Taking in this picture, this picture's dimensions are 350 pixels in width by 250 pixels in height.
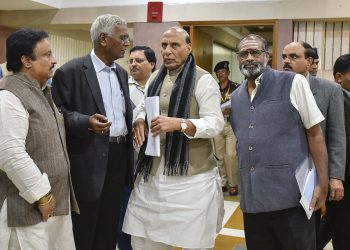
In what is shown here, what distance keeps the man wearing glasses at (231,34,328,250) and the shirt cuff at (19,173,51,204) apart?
3.06 ft

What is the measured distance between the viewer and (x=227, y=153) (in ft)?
17.4

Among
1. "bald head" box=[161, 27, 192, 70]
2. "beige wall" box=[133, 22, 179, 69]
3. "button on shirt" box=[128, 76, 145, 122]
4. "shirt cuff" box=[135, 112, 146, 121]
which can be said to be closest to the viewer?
"bald head" box=[161, 27, 192, 70]

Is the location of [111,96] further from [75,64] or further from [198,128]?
[198,128]

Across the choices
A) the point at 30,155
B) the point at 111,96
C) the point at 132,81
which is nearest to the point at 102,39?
the point at 111,96

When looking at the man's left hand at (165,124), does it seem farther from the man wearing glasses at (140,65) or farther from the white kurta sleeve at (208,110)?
the man wearing glasses at (140,65)

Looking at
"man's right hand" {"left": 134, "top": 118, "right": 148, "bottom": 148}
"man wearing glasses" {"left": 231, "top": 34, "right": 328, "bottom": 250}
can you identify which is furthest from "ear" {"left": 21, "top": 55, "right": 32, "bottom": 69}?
"man wearing glasses" {"left": 231, "top": 34, "right": 328, "bottom": 250}

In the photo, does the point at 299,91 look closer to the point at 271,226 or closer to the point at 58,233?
the point at 271,226

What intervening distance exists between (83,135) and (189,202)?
64 centimetres

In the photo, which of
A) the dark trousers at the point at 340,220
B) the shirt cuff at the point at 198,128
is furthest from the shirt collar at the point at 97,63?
the dark trousers at the point at 340,220

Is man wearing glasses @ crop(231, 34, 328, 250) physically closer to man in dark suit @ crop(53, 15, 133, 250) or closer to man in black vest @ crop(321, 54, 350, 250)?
man in black vest @ crop(321, 54, 350, 250)

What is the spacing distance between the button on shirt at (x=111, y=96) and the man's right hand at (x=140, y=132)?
148 mm

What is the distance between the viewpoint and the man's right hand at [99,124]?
1931 mm

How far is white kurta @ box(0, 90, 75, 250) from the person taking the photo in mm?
1578

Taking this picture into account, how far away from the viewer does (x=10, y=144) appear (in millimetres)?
1574
